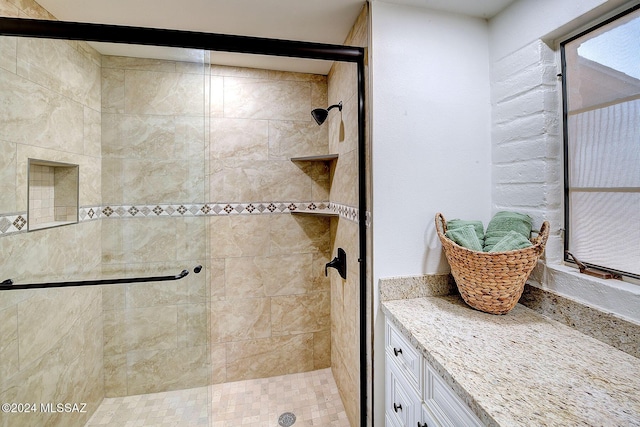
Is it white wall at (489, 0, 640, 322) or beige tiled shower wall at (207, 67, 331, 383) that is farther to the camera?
beige tiled shower wall at (207, 67, 331, 383)

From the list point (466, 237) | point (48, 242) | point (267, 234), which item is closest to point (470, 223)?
point (466, 237)

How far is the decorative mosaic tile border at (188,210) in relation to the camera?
3.61 feet

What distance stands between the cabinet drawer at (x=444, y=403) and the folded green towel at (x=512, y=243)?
50 cm

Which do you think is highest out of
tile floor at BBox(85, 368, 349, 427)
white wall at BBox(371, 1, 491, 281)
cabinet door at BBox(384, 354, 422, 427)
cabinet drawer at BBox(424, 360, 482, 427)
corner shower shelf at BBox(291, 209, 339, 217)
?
white wall at BBox(371, 1, 491, 281)

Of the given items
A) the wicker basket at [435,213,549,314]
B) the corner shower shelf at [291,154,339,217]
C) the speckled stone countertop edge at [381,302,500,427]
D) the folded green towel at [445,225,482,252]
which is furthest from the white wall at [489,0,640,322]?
the corner shower shelf at [291,154,339,217]

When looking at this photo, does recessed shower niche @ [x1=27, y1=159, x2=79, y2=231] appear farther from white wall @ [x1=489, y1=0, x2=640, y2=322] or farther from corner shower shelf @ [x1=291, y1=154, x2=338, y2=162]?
white wall @ [x1=489, y1=0, x2=640, y2=322]

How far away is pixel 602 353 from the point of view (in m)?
0.77

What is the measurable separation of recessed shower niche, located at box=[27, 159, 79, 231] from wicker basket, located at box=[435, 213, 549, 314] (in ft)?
5.82

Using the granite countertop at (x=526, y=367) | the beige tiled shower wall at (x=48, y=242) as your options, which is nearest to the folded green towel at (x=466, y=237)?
the granite countertop at (x=526, y=367)

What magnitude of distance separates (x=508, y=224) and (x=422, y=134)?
51cm

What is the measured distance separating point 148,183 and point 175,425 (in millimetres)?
1283

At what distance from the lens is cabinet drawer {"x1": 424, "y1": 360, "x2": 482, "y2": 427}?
0.65 metres

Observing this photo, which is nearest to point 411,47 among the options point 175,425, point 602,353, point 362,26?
point 362,26

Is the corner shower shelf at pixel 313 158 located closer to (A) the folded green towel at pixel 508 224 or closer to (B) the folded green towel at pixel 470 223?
(B) the folded green towel at pixel 470 223
